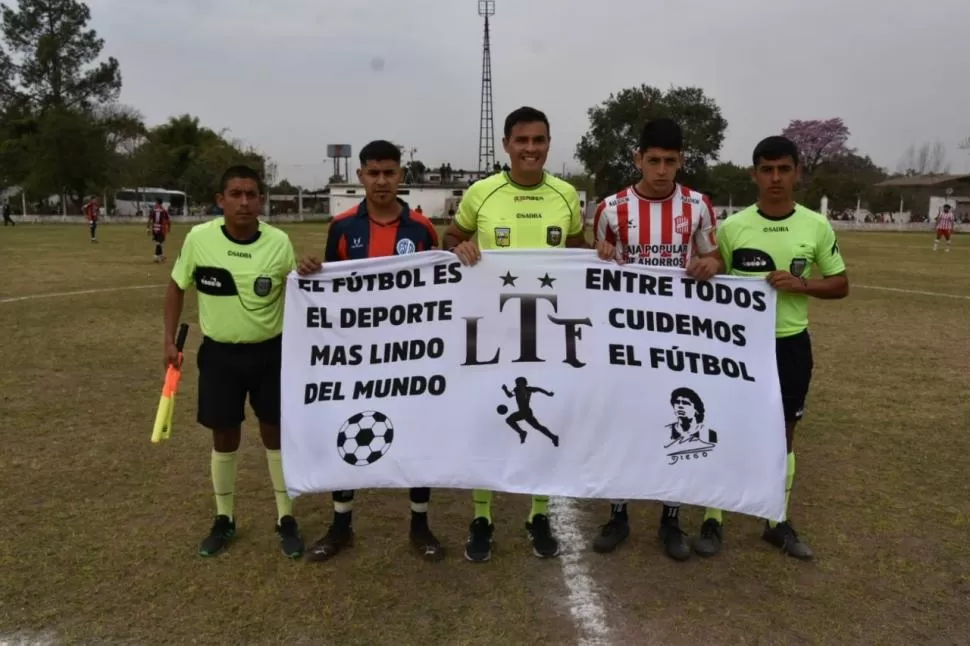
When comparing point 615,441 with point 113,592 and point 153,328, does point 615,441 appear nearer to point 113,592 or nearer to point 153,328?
point 113,592

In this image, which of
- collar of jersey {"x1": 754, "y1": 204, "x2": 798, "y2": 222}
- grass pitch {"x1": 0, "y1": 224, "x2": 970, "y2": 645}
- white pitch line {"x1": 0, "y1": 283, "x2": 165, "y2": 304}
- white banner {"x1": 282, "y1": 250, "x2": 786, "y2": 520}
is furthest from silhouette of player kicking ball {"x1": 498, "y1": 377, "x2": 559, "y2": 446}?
white pitch line {"x1": 0, "y1": 283, "x2": 165, "y2": 304}

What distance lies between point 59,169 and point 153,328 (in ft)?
194

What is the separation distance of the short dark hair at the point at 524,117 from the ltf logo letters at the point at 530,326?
92 centimetres

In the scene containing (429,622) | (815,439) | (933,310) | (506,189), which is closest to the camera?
(429,622)

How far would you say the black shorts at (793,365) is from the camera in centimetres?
403

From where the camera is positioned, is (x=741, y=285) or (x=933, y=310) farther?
(x=933, y=310)

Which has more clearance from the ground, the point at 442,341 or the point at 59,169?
the point at 59,169

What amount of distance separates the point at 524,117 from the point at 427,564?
8.21ft

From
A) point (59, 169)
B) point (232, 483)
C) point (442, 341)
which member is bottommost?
point (232, 483)

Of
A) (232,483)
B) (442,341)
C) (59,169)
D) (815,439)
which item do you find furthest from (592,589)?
(59,169)

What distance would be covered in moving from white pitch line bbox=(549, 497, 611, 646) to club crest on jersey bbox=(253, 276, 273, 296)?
7.28ft

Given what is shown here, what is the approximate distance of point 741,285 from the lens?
3910mm

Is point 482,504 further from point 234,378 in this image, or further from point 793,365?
point 793,365

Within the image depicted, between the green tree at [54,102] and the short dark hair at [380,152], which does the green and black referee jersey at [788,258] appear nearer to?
the short dark hair at [380,152]
